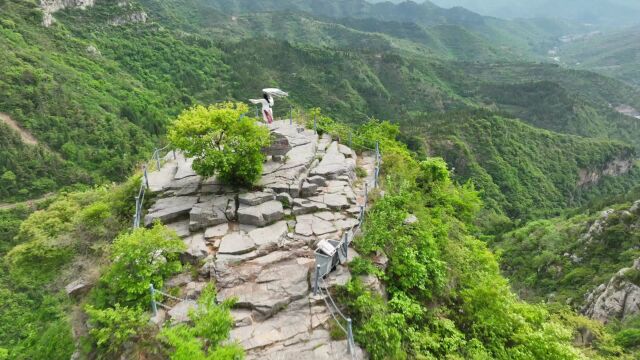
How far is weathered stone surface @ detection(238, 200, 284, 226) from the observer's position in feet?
41.9

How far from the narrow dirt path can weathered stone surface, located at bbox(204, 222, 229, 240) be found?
236ft

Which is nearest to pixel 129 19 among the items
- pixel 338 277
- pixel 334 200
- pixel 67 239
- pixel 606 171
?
pixel 67 239

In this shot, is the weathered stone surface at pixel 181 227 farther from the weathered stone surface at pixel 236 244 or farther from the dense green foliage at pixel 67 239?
the dense green foliage at pixel 67 239

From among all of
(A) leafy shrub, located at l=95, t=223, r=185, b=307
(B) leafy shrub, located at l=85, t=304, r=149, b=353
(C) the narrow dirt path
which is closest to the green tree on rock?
(A) leafy shrub, located at l=95, t=223, r=185, b=307

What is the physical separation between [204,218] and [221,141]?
2.91 metres

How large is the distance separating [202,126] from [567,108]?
15717cm

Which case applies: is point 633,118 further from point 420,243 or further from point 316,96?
point 420,243

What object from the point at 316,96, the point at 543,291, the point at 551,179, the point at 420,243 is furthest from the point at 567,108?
the point at 420,243

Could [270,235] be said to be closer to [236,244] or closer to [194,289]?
[236,244]

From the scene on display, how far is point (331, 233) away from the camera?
488 inches

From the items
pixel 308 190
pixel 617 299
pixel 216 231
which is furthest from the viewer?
pixel 617 299

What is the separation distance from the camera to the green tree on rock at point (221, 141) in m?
13.6

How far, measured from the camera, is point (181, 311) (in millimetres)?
9781

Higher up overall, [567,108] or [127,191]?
[127,191]
